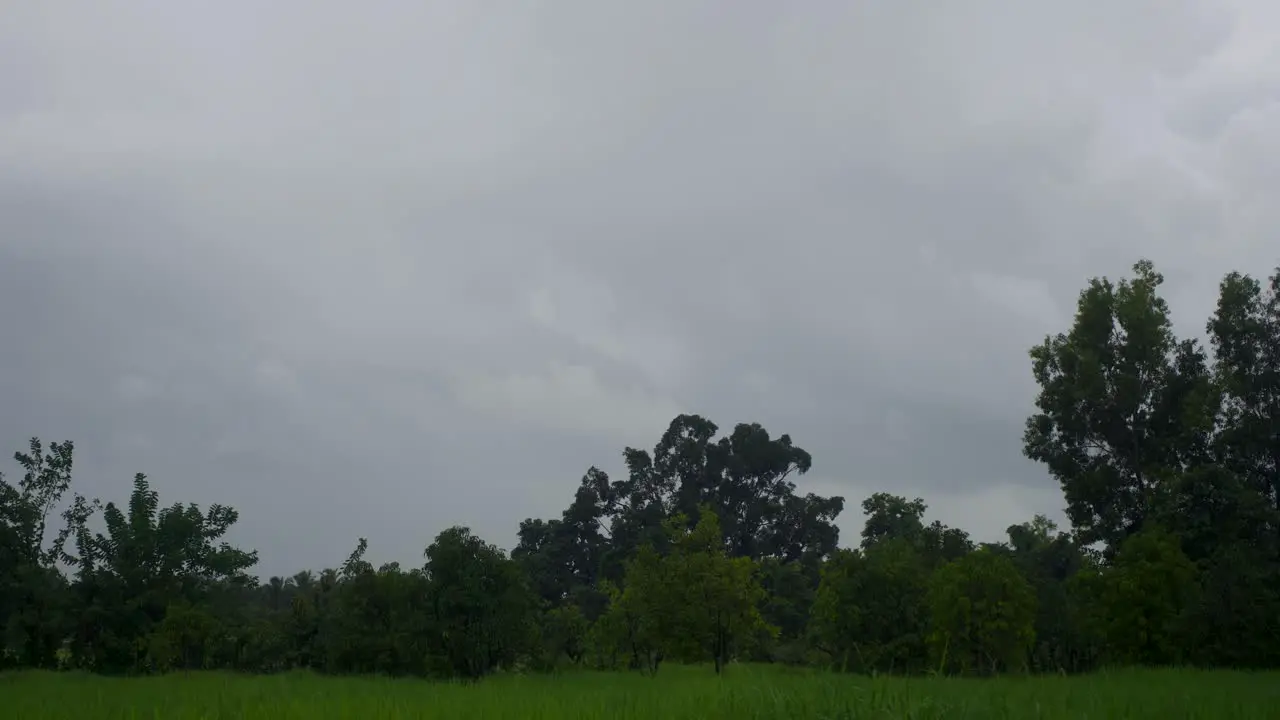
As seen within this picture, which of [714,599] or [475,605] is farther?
[714,599]

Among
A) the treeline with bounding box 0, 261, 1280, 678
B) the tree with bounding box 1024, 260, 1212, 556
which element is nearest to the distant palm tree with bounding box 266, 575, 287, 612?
the treeline with bounding box 0, 261, 1280, 678

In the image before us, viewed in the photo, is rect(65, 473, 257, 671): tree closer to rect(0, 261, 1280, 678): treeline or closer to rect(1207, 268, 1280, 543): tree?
rect(0, 261, 1280, 678): treeline

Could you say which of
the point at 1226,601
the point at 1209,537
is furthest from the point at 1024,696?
the point at 1209,537

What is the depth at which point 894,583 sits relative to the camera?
26.8 meters

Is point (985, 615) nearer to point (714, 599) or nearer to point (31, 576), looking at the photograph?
point (714, 599)

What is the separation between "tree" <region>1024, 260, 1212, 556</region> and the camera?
3200cm

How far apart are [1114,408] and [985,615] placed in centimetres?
1350

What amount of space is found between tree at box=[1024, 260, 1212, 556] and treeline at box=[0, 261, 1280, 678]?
0.08 meters

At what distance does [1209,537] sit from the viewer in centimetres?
2900

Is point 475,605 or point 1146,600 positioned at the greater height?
point 1146,600

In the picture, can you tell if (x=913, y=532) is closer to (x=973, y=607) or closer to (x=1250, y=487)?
(x=1250, y=487)

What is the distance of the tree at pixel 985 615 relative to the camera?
2280cm

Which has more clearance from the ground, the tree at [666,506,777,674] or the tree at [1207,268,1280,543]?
the tree at [1207,268,1280,543]

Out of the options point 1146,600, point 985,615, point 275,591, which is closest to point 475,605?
point 985,615
